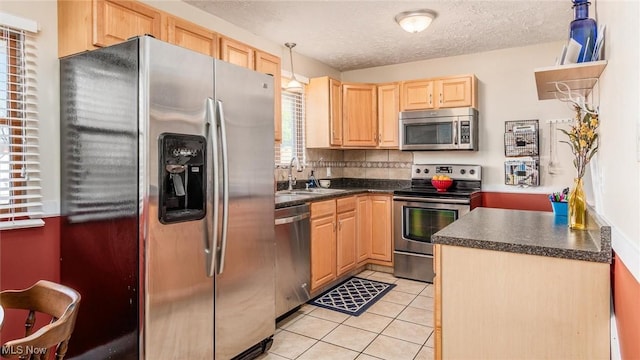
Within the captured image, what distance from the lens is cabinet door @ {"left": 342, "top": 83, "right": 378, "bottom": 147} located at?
14.5 feet

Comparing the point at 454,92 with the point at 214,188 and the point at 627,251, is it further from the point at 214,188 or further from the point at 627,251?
the point at 627,251

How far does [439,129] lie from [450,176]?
1.89ft

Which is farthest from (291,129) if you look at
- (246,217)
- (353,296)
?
(246,217)

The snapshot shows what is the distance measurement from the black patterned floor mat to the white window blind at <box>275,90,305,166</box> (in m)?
1.39

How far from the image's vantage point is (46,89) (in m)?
2.09

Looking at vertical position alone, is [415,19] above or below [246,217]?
above

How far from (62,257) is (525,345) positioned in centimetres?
233

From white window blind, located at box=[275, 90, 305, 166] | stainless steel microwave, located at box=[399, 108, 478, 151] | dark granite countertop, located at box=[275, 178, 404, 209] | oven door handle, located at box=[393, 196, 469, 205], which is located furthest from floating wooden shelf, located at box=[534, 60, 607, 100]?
white window blind, located at box=[275, 90, 305, 166]

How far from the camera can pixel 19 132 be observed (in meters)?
2.03

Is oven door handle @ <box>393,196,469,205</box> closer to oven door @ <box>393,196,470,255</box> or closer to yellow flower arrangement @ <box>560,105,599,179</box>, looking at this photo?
oven door @ <box>393,196,470,255</box>

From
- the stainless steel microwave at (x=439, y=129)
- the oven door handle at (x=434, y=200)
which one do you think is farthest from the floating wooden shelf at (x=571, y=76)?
the stainless steel microwave at (x=439, y=129)

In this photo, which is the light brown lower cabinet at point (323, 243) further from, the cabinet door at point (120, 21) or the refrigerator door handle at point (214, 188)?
the cabinet door at point (120, 21)

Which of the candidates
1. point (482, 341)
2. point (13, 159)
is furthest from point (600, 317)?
point (13, 159)

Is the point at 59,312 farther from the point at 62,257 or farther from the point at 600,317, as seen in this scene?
the point at 600,317
